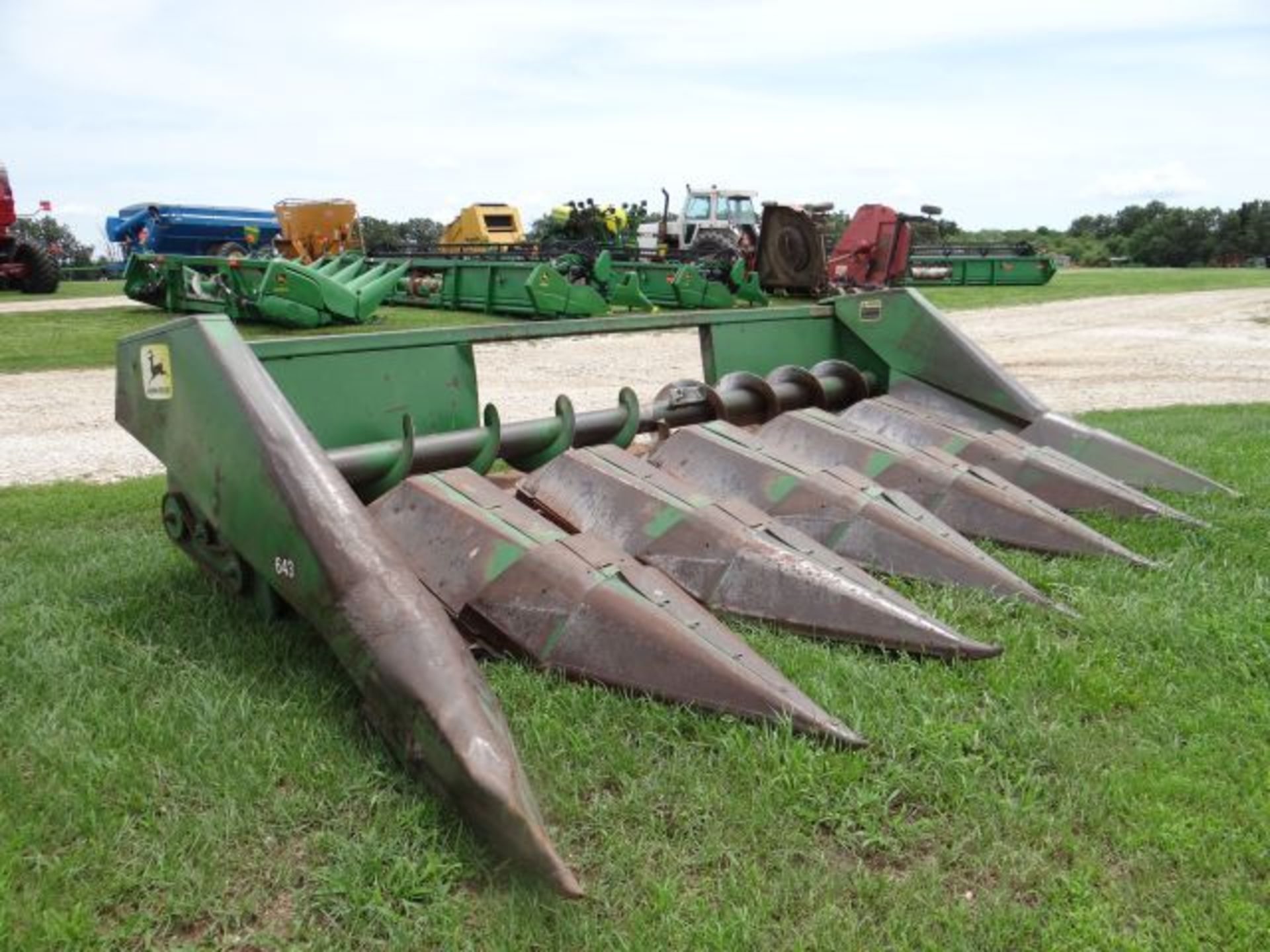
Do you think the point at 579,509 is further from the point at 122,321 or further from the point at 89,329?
the point at 122,321

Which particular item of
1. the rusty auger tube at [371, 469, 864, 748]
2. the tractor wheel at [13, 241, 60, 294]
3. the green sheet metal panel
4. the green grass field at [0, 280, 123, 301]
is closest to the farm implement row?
the green grass field at [0, 280, 123, 301]

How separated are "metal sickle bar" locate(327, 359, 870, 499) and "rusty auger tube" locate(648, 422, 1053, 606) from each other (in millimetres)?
377

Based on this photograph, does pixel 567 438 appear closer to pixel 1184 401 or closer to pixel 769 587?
pixel 769 587

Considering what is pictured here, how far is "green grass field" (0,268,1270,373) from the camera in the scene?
1209 cm

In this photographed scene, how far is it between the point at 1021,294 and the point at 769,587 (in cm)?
Answer: 2486

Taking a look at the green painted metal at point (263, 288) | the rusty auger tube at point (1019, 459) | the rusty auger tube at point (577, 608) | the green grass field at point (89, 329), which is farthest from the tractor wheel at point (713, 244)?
the rusty auger tube at point (577, 608)

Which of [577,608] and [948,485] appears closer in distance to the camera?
[577,608]

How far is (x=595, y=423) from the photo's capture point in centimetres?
415

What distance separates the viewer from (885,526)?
3320 millimetres

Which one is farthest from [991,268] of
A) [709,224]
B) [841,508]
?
[841,508]

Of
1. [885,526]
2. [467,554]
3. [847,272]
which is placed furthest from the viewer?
[847,272]

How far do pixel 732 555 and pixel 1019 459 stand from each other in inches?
67.9

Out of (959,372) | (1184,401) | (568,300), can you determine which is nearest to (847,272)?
(568,300)

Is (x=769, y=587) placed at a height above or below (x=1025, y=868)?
above
